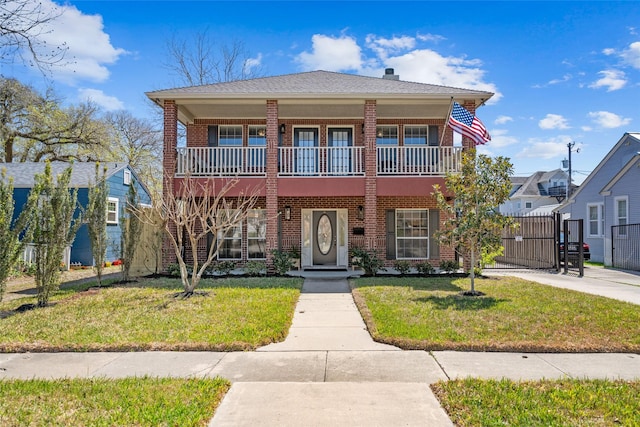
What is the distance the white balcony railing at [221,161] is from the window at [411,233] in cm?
552

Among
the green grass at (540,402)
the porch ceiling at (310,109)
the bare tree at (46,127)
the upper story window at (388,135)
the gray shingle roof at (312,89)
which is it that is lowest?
the green grass at (540,402)

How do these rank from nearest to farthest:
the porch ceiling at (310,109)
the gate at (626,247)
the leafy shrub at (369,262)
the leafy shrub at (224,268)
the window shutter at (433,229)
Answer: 1. the leafy shrub at (369,262)
2. the leafy shrub at (224,268)
3. the porch ceiling at (310,109)
4. the window shutter at (433,229)
5. the gate at (626,247)

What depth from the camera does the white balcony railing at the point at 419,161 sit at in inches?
540

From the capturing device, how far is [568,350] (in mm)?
5582

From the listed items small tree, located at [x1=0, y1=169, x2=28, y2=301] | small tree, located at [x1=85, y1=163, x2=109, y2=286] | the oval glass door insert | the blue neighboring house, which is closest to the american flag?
the oval glass door insert

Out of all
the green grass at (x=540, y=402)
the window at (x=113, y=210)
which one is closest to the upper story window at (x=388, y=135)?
the green grass at (x=540, y=402)

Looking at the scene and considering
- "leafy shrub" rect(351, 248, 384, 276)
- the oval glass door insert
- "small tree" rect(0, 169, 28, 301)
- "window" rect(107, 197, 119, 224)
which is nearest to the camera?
"small tree" rect(0, 169, 28, 301)

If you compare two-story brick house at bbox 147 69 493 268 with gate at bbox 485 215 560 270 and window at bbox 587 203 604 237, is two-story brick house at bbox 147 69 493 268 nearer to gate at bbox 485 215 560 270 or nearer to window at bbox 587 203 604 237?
gate at bbox 485 215 560 270

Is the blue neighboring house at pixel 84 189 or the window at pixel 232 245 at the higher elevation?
the blue neighboring house at pixel 84 189

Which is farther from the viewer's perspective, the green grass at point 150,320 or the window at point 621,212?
the window at point 621,212

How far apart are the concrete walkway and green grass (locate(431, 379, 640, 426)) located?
0.24 metres

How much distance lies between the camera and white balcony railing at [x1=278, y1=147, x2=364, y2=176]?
13.9 m

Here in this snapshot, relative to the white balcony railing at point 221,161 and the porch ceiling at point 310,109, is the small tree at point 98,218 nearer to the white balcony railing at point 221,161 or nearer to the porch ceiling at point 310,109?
the white balcony railing at point 221,161

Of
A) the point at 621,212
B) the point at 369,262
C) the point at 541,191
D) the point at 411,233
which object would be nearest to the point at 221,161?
the point at 369,262
